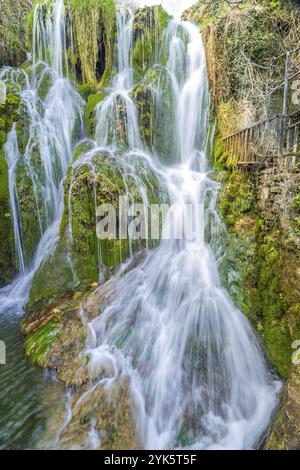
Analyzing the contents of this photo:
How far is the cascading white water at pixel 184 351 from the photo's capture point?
374cm

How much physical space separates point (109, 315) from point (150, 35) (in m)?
9.82

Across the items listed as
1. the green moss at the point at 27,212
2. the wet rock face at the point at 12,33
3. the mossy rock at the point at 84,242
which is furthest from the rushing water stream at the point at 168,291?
the wet rock face at the point at 12,33

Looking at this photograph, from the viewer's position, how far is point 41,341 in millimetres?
5090

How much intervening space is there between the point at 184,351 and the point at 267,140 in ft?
14.8

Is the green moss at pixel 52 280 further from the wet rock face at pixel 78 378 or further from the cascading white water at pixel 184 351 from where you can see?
the cascading white water at pixel 184 351

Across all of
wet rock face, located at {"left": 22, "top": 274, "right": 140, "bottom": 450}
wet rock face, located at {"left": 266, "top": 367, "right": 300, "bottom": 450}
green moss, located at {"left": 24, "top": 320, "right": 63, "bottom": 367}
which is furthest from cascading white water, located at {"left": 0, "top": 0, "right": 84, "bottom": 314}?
wet rock face, located at {"left": 266, "top": 367, "right": 300, "bottom": 450}

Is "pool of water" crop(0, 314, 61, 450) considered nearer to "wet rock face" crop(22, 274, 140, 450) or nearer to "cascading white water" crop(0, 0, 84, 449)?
"cascading white water" crop(0, 0, 84, 449)

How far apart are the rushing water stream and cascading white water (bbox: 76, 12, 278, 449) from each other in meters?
0.02

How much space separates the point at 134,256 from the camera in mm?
6516

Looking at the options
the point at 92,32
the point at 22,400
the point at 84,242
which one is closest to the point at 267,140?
the point at 84,242

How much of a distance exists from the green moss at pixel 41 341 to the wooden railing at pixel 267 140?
17.0 feet

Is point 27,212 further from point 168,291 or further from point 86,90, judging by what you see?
point 86,90

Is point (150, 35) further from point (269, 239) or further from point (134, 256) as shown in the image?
point (269, 239)
